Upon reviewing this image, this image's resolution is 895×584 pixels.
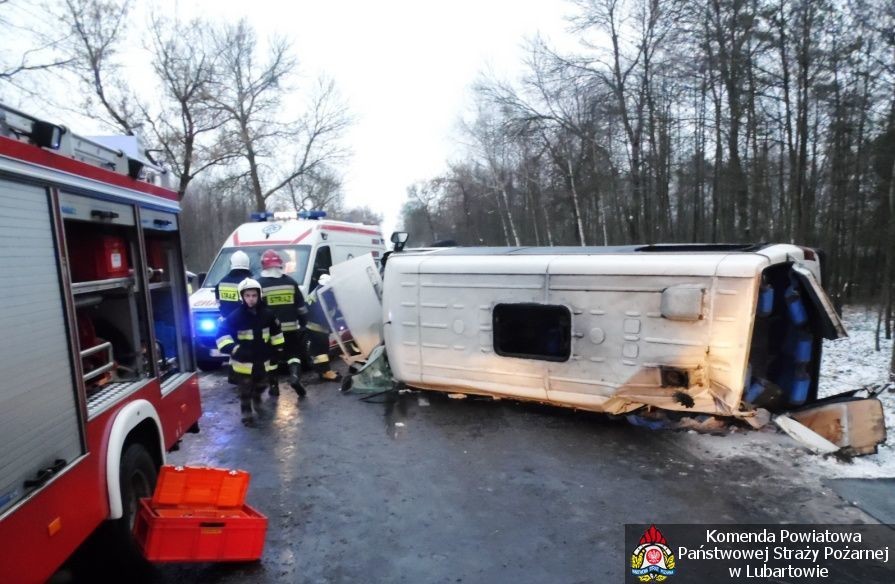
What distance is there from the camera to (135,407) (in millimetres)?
3033

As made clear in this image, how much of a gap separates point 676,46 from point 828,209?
838 cm

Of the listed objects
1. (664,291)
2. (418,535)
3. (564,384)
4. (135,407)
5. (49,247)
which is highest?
(49,247)

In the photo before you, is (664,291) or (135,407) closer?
(135,407)

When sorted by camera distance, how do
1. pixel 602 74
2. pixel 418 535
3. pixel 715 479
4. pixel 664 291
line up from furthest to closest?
1. pixel 602 74
2. pixel 664 291
3. pixel 715 479
4. pixel 418 535

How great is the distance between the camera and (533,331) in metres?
5.69

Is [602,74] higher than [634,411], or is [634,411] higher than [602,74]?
[602,74]

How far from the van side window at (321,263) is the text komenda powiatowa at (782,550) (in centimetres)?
694

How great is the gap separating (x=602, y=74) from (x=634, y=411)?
20.0 meters

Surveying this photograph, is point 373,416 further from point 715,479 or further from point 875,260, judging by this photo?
point 875,260

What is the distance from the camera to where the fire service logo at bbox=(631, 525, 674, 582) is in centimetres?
303

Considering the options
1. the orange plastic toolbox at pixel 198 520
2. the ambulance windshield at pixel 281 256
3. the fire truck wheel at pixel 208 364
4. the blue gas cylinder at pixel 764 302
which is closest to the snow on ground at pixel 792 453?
the blue gas cylinder at pixel 764 302

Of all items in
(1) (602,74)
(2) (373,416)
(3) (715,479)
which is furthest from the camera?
(1) (602,74)

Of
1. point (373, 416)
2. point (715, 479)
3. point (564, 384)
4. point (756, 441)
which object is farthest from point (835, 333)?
point (373, 416)

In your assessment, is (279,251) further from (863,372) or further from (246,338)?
(863,372)
